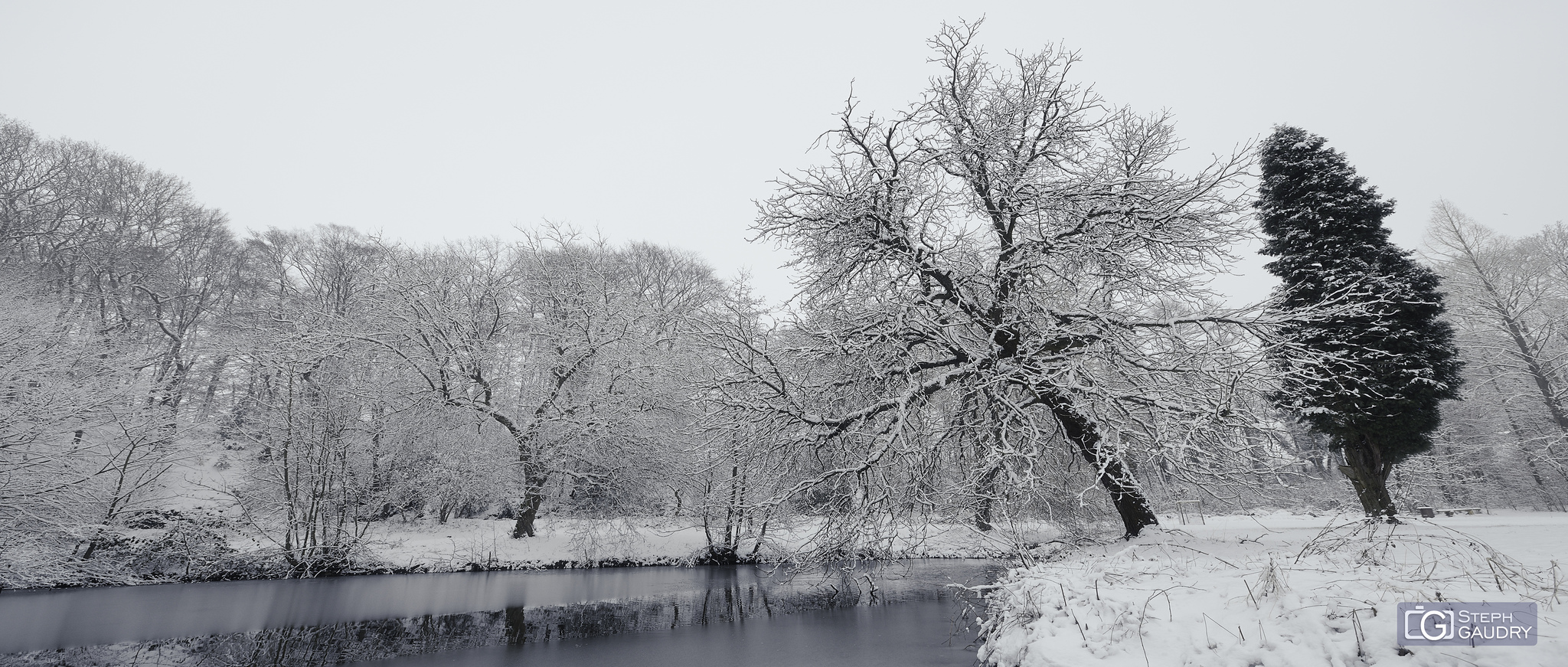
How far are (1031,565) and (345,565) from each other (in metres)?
16.3

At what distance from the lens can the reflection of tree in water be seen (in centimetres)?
733

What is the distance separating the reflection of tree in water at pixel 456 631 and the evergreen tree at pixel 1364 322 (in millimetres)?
9188

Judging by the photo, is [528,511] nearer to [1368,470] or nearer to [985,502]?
[985,502]

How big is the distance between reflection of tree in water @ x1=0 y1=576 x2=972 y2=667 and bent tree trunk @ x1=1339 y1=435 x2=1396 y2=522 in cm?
911

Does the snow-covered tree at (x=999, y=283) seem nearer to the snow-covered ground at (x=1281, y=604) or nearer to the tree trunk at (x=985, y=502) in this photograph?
the tree trunk at (x=985, y=502)

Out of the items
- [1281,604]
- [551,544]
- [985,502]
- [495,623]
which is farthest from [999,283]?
[551,544]

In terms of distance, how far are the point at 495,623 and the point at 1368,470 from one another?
1731 centimetres

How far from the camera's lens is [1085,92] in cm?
929

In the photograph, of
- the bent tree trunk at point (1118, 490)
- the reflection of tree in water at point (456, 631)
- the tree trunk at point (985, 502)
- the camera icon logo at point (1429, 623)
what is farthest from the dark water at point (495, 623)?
the camera icon logo at point (1429, 623)

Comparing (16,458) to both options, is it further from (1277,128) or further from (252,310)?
(1277,128)

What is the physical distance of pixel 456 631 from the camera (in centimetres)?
884

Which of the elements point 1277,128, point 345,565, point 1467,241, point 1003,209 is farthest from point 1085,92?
point 345,565

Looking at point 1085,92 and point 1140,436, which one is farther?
point 1085,92
